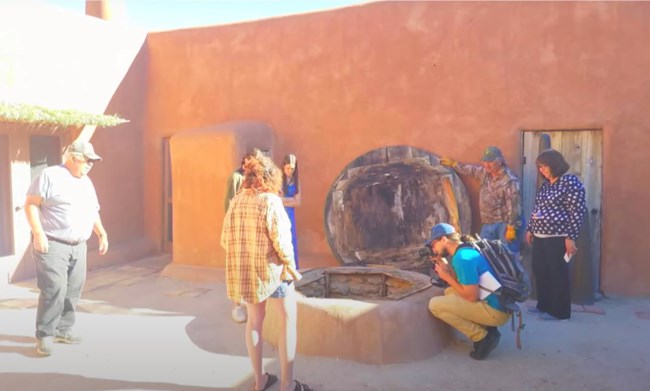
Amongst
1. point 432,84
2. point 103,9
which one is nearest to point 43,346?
point 432,84

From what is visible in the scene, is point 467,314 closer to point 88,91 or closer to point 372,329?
point 372,329

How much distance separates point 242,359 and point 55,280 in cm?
154

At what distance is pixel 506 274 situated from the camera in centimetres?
388

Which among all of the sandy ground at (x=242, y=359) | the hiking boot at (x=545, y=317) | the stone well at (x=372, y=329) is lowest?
the sandy ground at (x=242, y=359)

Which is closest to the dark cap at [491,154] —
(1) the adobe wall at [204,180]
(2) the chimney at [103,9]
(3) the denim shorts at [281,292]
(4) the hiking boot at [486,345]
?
(4) the hiking boot at [486,345]

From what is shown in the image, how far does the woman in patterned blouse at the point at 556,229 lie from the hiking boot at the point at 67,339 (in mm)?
3952

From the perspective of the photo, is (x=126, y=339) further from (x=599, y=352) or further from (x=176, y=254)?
(x=599, y=352)

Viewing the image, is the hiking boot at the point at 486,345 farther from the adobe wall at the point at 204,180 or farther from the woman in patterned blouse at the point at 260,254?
the adobe wall at the point at 204,180

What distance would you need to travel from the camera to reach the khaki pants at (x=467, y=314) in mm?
3869

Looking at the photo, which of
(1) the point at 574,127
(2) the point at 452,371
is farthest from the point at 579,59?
(2) the point at 452,371

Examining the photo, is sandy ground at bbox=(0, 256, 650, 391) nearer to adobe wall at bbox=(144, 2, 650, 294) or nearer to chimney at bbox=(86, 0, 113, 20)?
adobe wall at bbox=(144, 2, 650, 294)

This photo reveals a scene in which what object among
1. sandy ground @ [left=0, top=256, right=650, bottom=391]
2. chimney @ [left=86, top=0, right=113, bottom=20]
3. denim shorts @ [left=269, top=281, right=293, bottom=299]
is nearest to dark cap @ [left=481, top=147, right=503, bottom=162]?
sandy ground @ [left=0, top=256, right=650, bottom=391]

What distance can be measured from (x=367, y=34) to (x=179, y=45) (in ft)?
10.1

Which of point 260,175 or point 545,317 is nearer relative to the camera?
point 260,175
